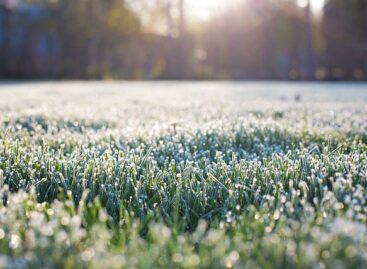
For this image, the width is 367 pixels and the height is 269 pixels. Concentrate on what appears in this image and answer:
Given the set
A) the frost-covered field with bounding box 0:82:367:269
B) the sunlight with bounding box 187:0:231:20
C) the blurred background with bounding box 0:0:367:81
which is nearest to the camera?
the frost-covered field with bounding box 0:82:367:269

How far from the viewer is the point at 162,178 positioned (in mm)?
1905

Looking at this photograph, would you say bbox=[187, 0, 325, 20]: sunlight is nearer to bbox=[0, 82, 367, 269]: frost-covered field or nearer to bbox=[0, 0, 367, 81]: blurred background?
bbox=[0, 0, 367, 81]: blurred background

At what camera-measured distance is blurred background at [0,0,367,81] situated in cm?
2683

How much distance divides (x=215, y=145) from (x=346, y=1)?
27.8 metres

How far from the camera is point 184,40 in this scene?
29219 millimetres

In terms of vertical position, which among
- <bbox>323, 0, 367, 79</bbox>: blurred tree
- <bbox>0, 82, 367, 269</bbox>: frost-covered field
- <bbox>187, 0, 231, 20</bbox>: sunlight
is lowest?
<bbox>0, 82, 367, 269</bbox>: frost-covered field

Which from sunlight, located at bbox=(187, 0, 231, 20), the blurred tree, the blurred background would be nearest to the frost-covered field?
the blurred background

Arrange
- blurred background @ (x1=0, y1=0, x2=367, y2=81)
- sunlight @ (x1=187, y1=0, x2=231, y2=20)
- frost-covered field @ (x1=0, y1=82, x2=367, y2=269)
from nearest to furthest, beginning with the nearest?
frost-covered field @ (x1=0, y1=82, x2=367, y2=269), blurred background @ (x1=0, y1=0, x2=367, y2=81), sunlight @ (x1=187, y1=0, x2=231, y2=20)

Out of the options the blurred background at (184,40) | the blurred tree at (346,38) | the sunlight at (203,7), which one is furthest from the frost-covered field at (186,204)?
the sunlight at (203,7)

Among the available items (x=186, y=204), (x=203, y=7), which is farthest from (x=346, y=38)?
(x=186, y=204)

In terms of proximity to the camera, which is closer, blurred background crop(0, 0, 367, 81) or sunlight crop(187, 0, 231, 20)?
blurred background crop(0, 0, 367, 81)

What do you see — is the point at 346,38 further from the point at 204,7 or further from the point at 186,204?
the point at 186,204

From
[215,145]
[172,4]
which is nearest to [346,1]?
[172,4]

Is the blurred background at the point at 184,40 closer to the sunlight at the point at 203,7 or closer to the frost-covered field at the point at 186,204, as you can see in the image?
the sunlight at the point at 203,7
